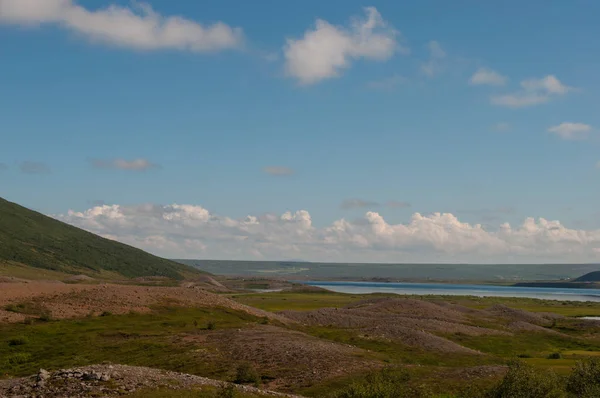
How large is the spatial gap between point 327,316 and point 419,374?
162 feet

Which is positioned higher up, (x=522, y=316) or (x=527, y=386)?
(x=527, y=386)

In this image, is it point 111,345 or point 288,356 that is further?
point 111,345

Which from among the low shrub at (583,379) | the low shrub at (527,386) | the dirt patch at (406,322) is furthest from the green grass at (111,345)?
the low shrub at (583,379)

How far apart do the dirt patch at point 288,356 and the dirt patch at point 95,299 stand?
22.1 metres

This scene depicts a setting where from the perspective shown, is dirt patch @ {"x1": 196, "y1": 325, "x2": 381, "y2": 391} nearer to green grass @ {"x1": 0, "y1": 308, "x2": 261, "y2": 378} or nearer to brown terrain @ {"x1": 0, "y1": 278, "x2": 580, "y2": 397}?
brown terrain @ {"x1": 0, "y1": 278, "x2": 580, "y2": 397}

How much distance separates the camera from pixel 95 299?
8250cm

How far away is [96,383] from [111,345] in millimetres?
27309

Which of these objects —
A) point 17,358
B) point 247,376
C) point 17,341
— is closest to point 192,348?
point 247,376

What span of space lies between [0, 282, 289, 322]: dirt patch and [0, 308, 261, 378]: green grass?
3.90 metres

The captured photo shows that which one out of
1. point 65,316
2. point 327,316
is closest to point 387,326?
point 327,316

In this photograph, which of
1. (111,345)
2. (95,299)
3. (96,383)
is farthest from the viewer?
(95,299)

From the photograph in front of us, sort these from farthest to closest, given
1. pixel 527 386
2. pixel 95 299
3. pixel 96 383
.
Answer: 1. pixel 95 299
2. pixel 96 383
3. pixel 527 386

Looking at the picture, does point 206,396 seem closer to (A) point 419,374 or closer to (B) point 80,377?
(B) point 80,377

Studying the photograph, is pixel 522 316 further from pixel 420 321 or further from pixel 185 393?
pixel 185 393
